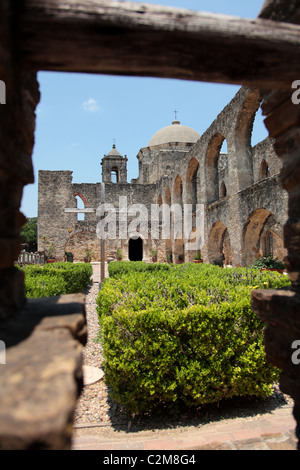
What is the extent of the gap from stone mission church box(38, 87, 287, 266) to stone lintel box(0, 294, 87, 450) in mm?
7377

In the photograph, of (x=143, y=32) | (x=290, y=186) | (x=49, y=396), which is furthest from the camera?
(x=290, y=186)

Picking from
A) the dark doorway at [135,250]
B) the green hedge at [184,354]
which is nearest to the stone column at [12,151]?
the green hedge at [184,354]

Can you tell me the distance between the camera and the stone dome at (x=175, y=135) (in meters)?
29.0

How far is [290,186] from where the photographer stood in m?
2.24

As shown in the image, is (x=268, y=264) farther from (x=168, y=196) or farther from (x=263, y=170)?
(x=168, y=196)

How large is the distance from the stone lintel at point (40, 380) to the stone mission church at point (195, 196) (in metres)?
7.38

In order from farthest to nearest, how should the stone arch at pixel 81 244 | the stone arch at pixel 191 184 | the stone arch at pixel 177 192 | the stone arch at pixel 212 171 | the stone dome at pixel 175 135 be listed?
the stone dome at pixel 175 135
the stone arch at pixel 81 244
the stone arch at pixel 177 192
the stone arch at pixel 191 184
the stone arch at pixel 212 171

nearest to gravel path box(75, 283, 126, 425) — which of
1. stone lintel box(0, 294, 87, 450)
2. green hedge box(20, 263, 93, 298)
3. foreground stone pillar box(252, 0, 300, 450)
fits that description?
green hedge box(20, 263, 93, 298)

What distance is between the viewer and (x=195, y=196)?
634 inches

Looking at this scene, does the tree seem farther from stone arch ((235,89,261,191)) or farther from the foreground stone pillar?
the foreground stone pillar

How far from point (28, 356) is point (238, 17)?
1.99 m

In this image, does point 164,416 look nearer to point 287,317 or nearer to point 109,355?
point 109,355

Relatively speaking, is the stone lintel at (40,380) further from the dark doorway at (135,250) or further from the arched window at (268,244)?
the dark doorway at (135,250)
